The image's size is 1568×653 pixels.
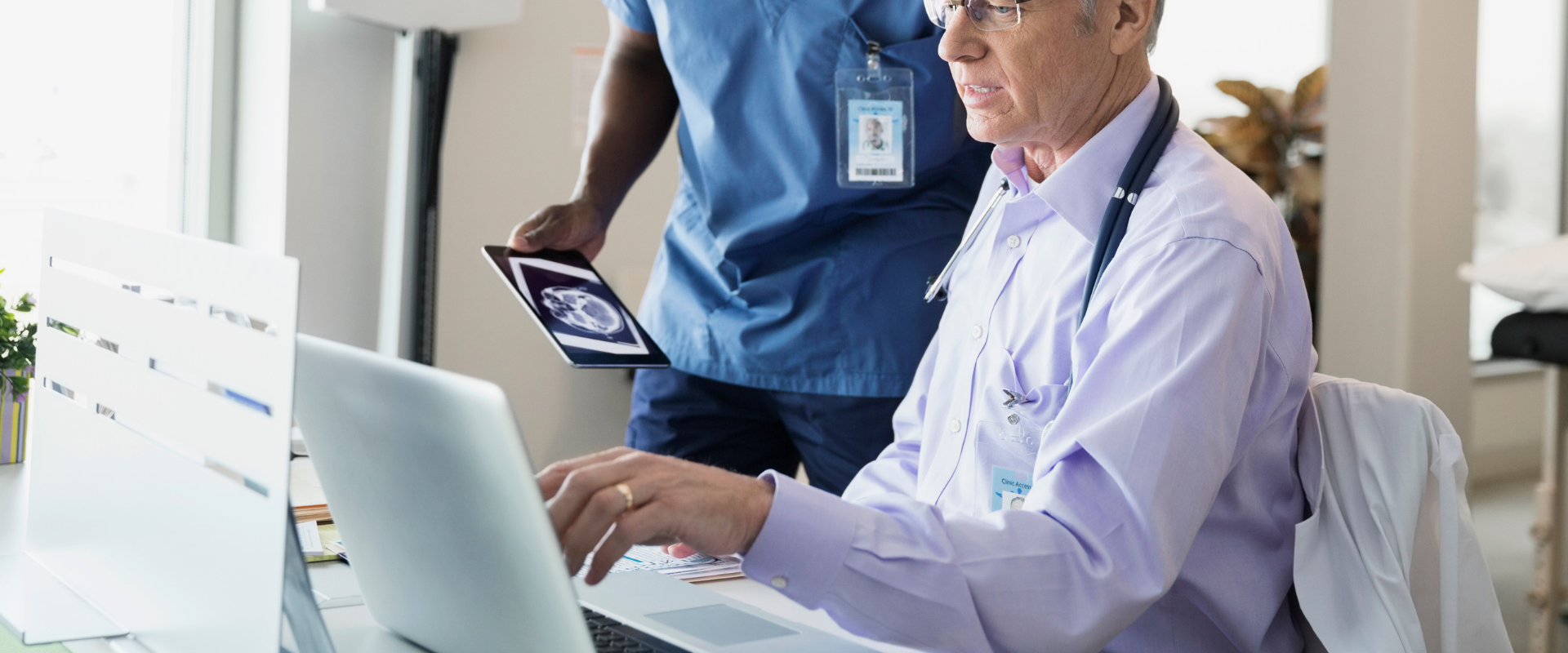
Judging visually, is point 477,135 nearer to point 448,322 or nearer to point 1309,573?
point 448,322

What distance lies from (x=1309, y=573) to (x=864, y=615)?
15.1 inches

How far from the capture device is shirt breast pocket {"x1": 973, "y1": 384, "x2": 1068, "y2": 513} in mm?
1076

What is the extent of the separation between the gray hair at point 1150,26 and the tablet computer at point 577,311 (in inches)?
19.6

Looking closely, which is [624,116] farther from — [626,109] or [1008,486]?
[1008,486]

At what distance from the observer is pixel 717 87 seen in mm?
1611

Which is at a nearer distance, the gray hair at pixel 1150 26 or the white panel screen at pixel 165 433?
the white panel screen at pixel 165 433

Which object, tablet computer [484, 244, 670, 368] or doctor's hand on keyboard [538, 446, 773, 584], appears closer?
doctor's hand on keyboard [538, 446, 773, 584]

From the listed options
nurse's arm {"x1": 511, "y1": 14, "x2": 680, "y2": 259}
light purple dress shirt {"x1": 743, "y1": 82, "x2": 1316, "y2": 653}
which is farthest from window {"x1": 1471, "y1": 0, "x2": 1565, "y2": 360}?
light purple dress shirt {"x1": 743, "y1": 82, "x2": 1316, "y2": 653}

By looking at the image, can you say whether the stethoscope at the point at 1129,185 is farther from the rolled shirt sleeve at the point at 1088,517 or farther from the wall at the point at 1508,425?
the wall at the point at 1508,425

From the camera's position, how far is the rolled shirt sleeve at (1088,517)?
81cm

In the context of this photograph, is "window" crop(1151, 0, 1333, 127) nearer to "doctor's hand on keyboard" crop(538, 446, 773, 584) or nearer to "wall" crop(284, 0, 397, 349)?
"wall" crop(284, 0, 397, 349)

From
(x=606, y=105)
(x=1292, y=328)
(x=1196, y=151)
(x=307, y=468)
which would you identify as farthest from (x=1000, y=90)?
(x=307, y=468)

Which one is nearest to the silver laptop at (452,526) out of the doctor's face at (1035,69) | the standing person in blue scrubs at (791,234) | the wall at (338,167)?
the doctor's face at (1035,69)

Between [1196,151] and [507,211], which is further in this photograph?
[507,211]
